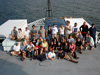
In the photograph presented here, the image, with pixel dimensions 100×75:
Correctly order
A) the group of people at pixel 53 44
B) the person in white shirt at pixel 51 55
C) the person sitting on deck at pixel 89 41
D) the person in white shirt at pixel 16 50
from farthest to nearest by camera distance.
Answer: the person sitting on deck at pixel 89 41 < the person in white shirt at pixel 16 50 < the group of people at pixel 53 44 < the person in white shirt at pixel 51 55

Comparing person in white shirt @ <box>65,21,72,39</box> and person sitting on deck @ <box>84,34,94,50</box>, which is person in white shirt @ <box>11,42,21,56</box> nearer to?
person in white shirt @ <box>65,21,72,39</box>

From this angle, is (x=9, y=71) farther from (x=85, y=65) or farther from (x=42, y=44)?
(x=85, y=65)

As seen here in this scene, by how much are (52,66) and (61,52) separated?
1.18m

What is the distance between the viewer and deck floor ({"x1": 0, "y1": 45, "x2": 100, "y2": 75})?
7099 mm

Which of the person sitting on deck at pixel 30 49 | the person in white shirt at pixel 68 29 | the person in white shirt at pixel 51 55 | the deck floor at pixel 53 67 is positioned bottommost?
the deck floor at pixel 53 67

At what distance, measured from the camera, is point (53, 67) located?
753cm

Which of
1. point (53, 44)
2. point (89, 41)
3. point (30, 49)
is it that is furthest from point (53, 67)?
point (89, 41)

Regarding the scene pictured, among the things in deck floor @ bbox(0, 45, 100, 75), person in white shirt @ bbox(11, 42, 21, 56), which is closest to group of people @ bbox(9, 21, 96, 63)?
person in white shirt @ bbox(11, 42, 21, 56)

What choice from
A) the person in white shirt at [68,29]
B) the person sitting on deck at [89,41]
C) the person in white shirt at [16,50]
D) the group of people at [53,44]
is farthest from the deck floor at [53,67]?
the person in white shirt at [68,29]

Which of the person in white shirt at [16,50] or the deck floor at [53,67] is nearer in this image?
the deck floor at [53,67]

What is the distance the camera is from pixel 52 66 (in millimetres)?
7609

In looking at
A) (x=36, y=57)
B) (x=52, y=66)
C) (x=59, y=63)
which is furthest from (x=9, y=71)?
(x=59, y=63)

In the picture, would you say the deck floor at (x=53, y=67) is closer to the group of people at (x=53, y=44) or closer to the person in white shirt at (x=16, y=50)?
the person in white shirt at (x=16, y=50)

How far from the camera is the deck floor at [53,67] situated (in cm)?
710
